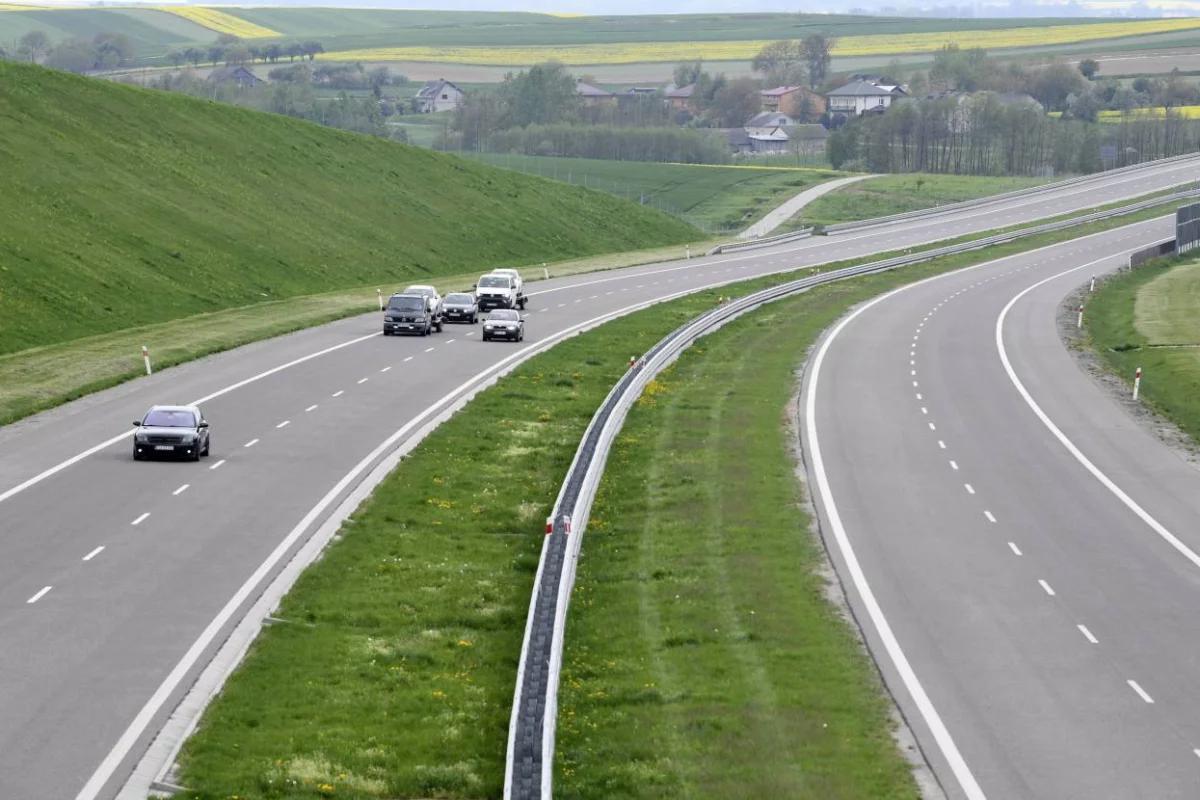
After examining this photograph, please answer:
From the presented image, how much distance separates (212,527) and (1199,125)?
183787mm

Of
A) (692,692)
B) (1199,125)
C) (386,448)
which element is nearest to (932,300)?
(386,448)

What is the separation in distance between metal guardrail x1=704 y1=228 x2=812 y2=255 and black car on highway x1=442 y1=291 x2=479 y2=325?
39.7 metres

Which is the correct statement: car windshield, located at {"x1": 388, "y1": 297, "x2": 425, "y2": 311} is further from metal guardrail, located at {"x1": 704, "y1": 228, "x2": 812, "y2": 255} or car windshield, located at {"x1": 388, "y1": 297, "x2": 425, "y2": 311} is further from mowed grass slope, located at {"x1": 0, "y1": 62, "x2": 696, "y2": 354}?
metal guardrail, located at {"x1": 704, "y1": 228, "x2": 812, "y2": 255}

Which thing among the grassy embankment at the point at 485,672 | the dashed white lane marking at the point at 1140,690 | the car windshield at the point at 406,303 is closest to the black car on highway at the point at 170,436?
the grassy embankment at the point at 485,672

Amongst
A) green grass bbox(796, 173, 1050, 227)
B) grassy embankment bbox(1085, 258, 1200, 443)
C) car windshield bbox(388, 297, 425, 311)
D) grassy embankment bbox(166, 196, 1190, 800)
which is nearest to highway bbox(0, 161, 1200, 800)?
grassy embankment bbox(166, 196, 1190, 800)

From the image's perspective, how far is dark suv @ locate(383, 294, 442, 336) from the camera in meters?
61.3

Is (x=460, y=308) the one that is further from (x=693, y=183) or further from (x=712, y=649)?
(x=693, y=183)

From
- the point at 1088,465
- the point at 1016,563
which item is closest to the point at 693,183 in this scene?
the point at 1088,465

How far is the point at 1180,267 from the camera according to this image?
92312 mm

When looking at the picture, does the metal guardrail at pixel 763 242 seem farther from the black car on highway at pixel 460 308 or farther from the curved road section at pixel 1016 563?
the curved road section at pixel 1016 563

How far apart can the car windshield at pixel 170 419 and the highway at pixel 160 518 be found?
0.87m

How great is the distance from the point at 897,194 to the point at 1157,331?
277 feet

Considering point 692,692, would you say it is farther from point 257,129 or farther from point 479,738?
point 257,129

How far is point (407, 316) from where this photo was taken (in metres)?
61.3
